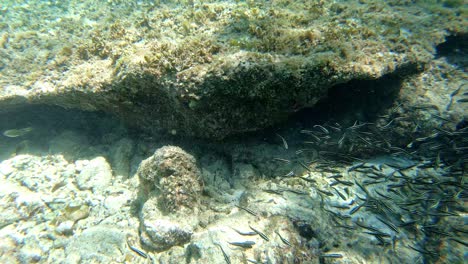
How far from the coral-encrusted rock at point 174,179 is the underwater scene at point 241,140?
0.09 feet

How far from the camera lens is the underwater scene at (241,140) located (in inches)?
141

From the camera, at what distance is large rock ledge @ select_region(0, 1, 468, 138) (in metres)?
3.59

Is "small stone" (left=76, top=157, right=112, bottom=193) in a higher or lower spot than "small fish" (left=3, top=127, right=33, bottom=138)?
lower

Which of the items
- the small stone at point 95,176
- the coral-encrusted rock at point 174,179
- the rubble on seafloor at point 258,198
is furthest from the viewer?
the small stone at point 95,176

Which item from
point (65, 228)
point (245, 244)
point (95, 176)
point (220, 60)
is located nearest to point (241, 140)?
point (220, 60)

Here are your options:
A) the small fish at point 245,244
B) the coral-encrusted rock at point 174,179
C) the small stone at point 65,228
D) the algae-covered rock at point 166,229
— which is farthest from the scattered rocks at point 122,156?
the small fish at point 245,244

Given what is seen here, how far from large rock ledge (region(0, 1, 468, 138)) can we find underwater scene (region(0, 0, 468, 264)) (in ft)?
0.11

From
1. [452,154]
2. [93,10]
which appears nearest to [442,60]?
[452,154]

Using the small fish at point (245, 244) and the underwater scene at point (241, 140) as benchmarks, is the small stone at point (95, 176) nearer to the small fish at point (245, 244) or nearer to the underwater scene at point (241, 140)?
the underwater scene at point (241, 140)

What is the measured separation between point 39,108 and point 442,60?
10.9m

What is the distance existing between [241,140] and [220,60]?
1.82 metres

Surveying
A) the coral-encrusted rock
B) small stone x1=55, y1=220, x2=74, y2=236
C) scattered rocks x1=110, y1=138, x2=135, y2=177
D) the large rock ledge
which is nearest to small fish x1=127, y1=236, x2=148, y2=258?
the coral-encrusted rock

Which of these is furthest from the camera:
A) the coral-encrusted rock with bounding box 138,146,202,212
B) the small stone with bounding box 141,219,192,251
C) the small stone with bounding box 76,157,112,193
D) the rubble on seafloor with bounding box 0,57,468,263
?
the small stone with bounding box 76,157,112,193

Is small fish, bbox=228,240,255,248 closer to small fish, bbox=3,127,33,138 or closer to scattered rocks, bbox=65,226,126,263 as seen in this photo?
scattered rocks, bbox=65,226,126,263
